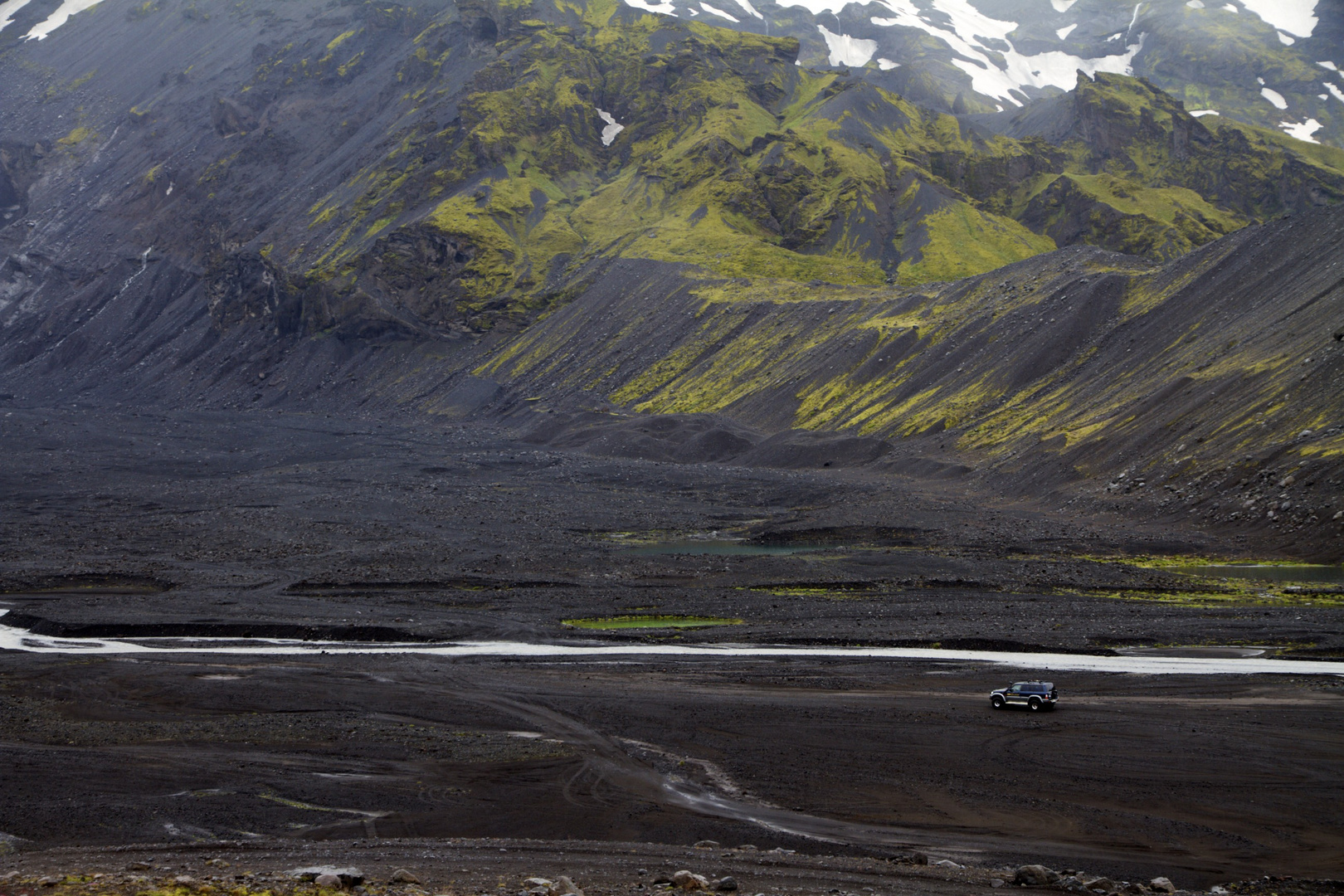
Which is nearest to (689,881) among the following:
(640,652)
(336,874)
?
(336,874)

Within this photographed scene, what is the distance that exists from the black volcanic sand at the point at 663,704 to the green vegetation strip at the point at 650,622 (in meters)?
0.94

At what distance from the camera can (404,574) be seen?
171ft

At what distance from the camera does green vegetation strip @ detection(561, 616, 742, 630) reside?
42594 millimetres

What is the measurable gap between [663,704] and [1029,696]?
943cm

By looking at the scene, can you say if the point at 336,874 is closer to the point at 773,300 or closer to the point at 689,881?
the point at 689,881

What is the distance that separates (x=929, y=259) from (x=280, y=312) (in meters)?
101

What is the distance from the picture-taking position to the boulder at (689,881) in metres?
16.5

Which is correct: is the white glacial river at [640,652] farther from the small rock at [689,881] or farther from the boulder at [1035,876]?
the small rock at [689,881]

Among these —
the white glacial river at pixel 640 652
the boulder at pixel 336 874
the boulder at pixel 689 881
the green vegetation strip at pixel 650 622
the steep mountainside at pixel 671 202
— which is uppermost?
the steep mountainside at pixel 671 202

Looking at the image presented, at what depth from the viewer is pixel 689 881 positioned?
1656 centimetres

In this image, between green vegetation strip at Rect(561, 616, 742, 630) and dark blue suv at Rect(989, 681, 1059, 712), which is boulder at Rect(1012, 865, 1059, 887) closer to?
dark blue suv at Rect(989, 681, 1059, 712)

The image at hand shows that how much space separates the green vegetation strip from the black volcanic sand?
3.09 feet

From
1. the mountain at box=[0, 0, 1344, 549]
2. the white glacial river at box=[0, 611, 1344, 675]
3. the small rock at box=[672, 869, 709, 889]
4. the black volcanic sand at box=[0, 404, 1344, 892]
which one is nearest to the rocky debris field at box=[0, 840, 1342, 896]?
the small rock at box=[672, 869, 709, 889]

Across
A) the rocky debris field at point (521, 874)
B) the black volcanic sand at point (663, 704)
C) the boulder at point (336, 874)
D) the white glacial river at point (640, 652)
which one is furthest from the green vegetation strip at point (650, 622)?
the boulder at point (336, 874)
